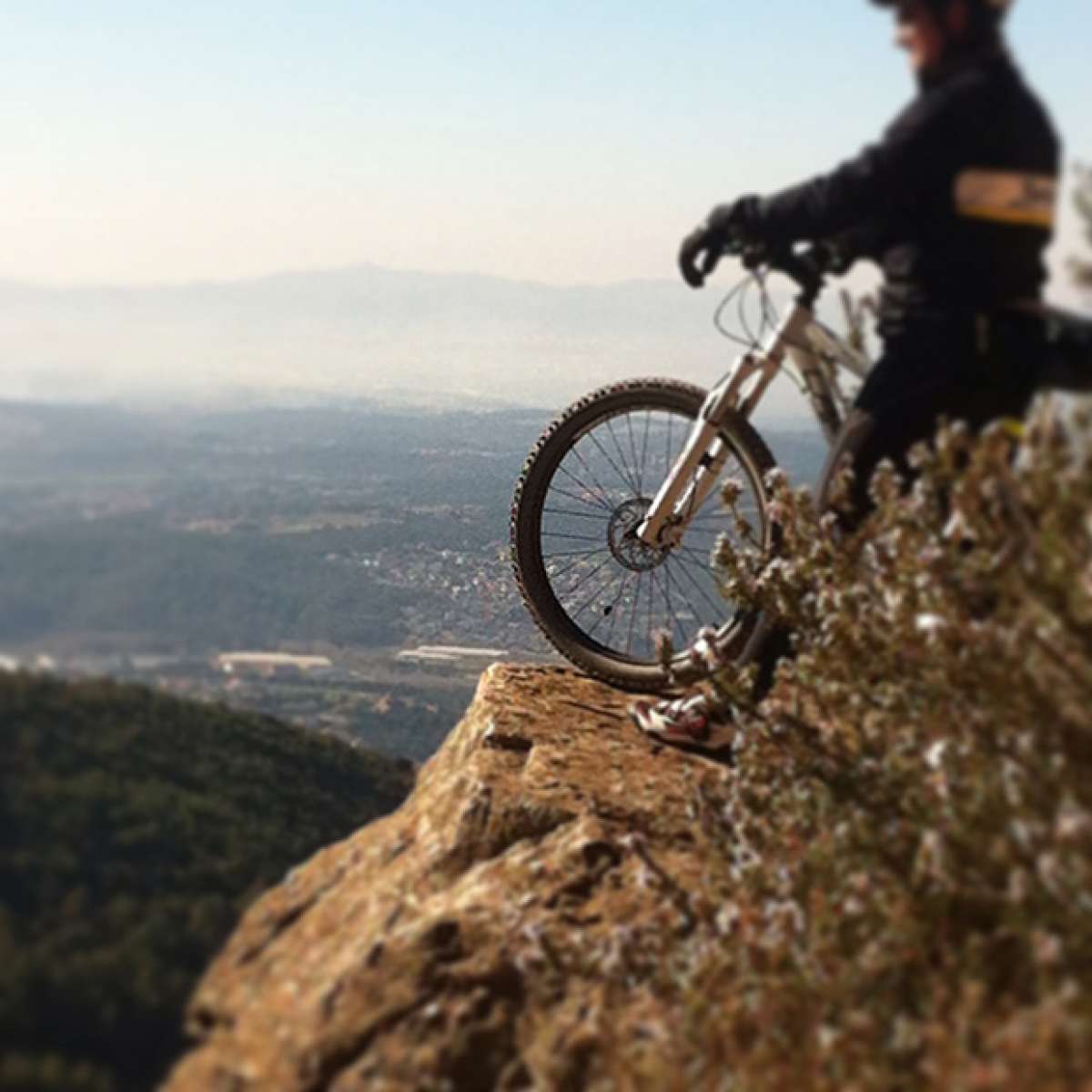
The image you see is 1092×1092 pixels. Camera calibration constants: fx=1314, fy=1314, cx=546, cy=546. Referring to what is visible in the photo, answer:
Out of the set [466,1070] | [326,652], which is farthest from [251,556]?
[466,1070]

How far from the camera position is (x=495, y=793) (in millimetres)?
5121

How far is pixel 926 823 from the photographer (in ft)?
12.4

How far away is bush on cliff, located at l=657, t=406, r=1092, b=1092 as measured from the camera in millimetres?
3092

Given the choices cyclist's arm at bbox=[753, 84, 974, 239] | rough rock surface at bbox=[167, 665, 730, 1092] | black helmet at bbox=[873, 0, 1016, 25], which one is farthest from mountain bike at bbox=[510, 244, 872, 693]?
black helmet at bbox=[873, 0, 1016, 25]

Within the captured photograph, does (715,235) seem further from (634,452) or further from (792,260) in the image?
(634,452)

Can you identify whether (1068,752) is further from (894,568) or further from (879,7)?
(879,7)

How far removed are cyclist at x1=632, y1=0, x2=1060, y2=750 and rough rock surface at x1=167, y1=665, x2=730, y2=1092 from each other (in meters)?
1.48

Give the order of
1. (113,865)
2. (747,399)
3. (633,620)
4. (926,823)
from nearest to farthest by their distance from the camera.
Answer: (926,823)
(113,865)
(747,399)
(633,620)

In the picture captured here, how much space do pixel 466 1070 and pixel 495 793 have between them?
1.45 metres

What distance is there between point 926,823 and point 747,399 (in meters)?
2.20

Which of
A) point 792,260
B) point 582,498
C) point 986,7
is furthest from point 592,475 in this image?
point 986,7

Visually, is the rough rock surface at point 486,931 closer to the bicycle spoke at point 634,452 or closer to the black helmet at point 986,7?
the bicycle spoke at point 634,452

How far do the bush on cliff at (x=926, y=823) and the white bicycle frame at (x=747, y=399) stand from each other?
0.79 metres

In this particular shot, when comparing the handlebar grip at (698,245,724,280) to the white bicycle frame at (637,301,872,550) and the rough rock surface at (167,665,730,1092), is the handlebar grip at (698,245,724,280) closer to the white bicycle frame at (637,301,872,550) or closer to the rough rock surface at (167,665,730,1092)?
the white bicycle frame at (637,301,872,550)
